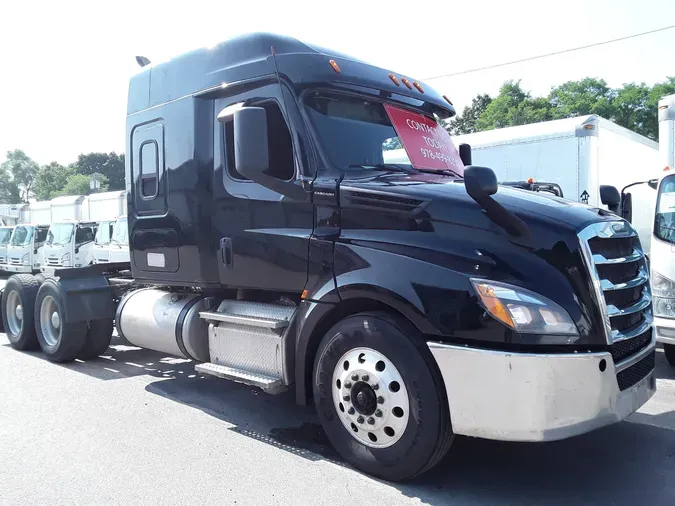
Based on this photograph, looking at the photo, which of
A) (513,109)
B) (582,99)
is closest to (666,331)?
(513,109)

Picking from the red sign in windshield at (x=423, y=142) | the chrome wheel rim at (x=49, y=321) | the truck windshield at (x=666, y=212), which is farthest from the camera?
the chrome wheel rim at (x=49, y=321)

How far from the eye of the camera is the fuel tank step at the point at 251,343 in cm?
445

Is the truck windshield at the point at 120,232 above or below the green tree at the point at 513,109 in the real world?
below

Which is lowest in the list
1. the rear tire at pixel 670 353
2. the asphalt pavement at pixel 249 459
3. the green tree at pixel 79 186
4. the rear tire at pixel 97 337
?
the asphalt pavement at pixel 249 459

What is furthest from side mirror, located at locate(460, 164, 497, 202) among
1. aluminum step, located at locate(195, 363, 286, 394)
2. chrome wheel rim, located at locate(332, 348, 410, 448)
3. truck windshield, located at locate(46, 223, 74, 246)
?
truck windshield, located at locate(46, 223, 74, 246)

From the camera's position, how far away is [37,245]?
74.6 ft

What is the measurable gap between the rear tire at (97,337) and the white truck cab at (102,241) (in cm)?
1207

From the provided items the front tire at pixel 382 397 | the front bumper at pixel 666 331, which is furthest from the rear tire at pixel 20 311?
the front bumper at pixel 666 331

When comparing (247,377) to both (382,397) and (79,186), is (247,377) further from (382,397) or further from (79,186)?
(79,186)

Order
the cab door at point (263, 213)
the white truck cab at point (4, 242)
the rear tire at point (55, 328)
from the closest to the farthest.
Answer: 1. the cab door at point (263, 213)
2. the rear tire at point (55, 328)
3. the white truck cab at point (4, 242)

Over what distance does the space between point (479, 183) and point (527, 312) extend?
2.61 ft

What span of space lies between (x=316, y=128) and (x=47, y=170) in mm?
107047

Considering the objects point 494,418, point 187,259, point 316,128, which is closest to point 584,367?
point 494,418

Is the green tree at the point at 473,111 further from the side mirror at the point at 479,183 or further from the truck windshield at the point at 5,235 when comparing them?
the side mirror at the point at 479,183
